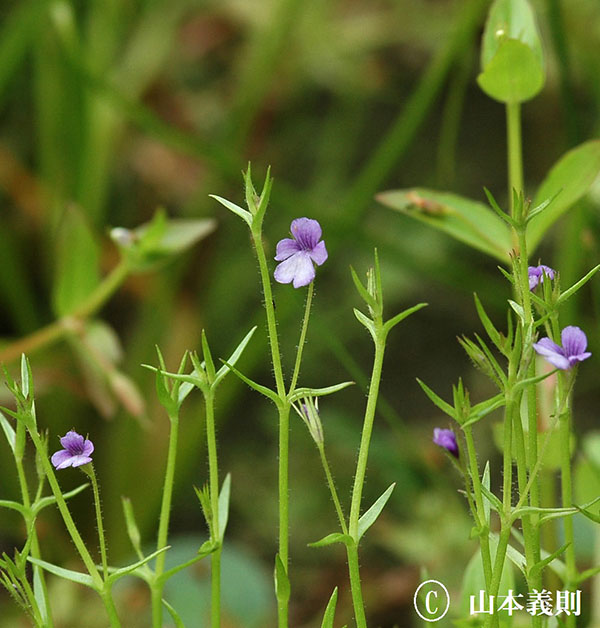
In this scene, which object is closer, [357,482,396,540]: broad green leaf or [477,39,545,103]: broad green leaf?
[357,482,396,540]: broad green leaf

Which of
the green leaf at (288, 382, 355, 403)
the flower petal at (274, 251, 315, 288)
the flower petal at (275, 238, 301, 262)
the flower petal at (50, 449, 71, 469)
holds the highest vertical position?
the flower petal at (275, 238, 301, 262)

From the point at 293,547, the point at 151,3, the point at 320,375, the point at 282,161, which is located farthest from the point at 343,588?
the point at 151,3

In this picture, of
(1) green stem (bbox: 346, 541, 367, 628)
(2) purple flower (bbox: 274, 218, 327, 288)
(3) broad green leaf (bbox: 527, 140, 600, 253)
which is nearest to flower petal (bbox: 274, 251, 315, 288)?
(2) purple flower (bbox: 274, 218, 327, 288)

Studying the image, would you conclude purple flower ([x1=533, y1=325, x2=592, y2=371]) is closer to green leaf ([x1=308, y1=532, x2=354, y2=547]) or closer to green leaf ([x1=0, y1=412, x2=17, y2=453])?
green leaf ([x1=308, y1=532, x2=354, y2=547])

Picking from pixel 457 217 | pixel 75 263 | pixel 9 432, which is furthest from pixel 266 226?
pixel 9 432

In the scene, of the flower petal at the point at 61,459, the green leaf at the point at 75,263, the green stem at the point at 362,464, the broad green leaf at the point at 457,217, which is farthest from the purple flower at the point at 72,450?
the green leaf at the point at 75,263

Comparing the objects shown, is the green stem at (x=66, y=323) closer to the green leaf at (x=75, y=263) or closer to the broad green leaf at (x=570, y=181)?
the green leaf at (x=75, y=263)

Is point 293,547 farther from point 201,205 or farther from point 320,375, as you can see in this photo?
point 201,205
